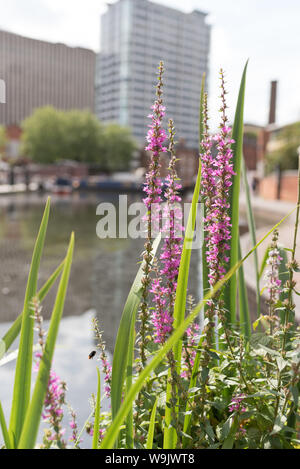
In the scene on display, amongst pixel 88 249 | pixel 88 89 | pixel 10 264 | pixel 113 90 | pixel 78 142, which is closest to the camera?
pixel 10 264

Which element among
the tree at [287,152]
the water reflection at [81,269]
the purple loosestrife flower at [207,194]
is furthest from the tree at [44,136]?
the purple loosestrife flower at [207,194]

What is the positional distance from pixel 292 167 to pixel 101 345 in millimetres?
32980

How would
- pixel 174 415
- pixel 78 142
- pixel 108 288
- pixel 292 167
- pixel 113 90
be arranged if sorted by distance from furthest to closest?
1. pixel 113 90
2. pixel 78 142
3. pixel 292 167
4. pixel 108 288
5. pixel 174 415

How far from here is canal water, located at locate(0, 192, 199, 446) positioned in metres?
3.12

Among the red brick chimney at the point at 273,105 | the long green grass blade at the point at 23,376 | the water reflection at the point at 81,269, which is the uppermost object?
the red brick chimney at the point at 273,105

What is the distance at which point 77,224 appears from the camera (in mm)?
15250

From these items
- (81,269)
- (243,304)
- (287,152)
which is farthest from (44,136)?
(243,304)

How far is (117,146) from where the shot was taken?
6194 centimetres

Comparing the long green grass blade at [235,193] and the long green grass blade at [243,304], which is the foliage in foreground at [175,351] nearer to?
the long green grass blade at [235,193]

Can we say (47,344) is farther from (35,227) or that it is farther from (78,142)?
(78,142)

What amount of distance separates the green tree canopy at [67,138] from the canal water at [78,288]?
1753 inches

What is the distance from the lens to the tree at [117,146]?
61469mm

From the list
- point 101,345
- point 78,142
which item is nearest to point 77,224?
point 101,345

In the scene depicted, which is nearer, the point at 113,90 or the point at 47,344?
the point at 47,344
